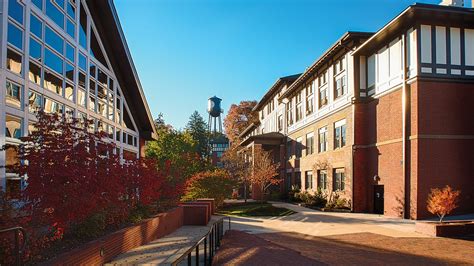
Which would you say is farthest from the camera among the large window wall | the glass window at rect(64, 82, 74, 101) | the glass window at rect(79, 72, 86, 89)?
the glass window at rect(79, 72, 86, 89)

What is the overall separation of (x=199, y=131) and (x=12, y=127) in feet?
231

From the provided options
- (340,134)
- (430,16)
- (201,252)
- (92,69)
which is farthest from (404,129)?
(92,69)

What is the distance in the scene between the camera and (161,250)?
11.5 m

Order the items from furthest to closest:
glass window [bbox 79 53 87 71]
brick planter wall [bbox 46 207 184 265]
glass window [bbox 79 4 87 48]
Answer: glass window [bbox 79 4 87 48] → glass window [bbox 79 53 87 71] → brick planter wall [bbox 46 207 184 265]

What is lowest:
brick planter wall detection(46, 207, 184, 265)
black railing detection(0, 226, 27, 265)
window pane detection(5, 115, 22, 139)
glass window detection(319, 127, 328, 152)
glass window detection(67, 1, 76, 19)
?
brick planter wall detection(46, 207, 184, 265)

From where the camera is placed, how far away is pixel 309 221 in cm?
2291

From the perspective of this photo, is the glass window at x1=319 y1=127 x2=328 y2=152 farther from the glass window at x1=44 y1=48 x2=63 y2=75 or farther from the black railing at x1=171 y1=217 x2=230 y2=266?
the glass window at x1=44 y1=48 x2=63 y2=75

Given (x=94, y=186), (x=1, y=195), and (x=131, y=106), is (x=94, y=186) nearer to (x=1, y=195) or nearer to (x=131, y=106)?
(x=1, y=195)

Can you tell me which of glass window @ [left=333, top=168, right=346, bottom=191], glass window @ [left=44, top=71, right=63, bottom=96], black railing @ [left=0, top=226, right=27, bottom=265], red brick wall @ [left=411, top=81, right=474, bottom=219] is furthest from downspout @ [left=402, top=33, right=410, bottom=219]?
black railing @ [left=0, top=226, right=27, bottom=265]

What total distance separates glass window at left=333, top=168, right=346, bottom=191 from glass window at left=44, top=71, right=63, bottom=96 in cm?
1978

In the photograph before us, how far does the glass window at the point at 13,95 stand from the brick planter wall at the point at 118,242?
4.66 meters

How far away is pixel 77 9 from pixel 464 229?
16.9 m

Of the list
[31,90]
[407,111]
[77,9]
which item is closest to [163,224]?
[31,90]

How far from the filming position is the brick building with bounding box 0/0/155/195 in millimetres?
11438
